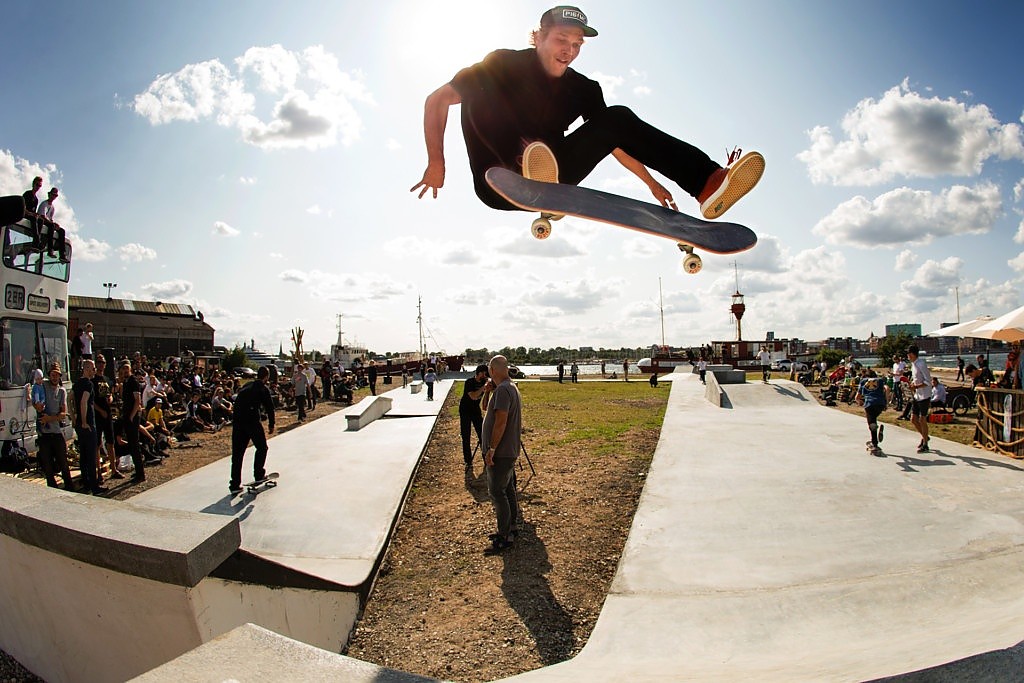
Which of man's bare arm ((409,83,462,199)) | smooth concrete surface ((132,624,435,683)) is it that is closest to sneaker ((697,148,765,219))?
man's bare arm ((409,83,462,199))

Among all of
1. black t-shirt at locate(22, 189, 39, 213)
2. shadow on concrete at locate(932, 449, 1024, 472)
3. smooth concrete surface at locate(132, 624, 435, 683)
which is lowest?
shadow on concrete at locate(932, 449, 1024, 472)

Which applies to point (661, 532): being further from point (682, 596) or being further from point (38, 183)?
point (38, 183)

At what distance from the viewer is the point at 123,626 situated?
3.02 metres

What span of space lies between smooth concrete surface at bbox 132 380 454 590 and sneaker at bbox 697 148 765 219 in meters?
3.56

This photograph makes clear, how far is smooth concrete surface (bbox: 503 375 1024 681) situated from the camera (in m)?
2.88

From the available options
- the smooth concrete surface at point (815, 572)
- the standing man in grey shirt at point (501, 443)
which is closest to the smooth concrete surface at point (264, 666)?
the smooth concrete surface at point (815, 572)

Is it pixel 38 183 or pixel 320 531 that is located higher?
pixel 38 183

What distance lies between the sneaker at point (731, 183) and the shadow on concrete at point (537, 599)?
312cm

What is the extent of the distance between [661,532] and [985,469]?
5102 millimetres

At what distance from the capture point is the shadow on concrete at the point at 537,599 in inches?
156

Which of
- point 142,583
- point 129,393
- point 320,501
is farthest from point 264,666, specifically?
point 129,393

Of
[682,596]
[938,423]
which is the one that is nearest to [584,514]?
[682,596]

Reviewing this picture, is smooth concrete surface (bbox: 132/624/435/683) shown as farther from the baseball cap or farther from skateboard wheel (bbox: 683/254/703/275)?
the baseball cap

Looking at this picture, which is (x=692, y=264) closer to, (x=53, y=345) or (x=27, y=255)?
(x=27, y=255)
